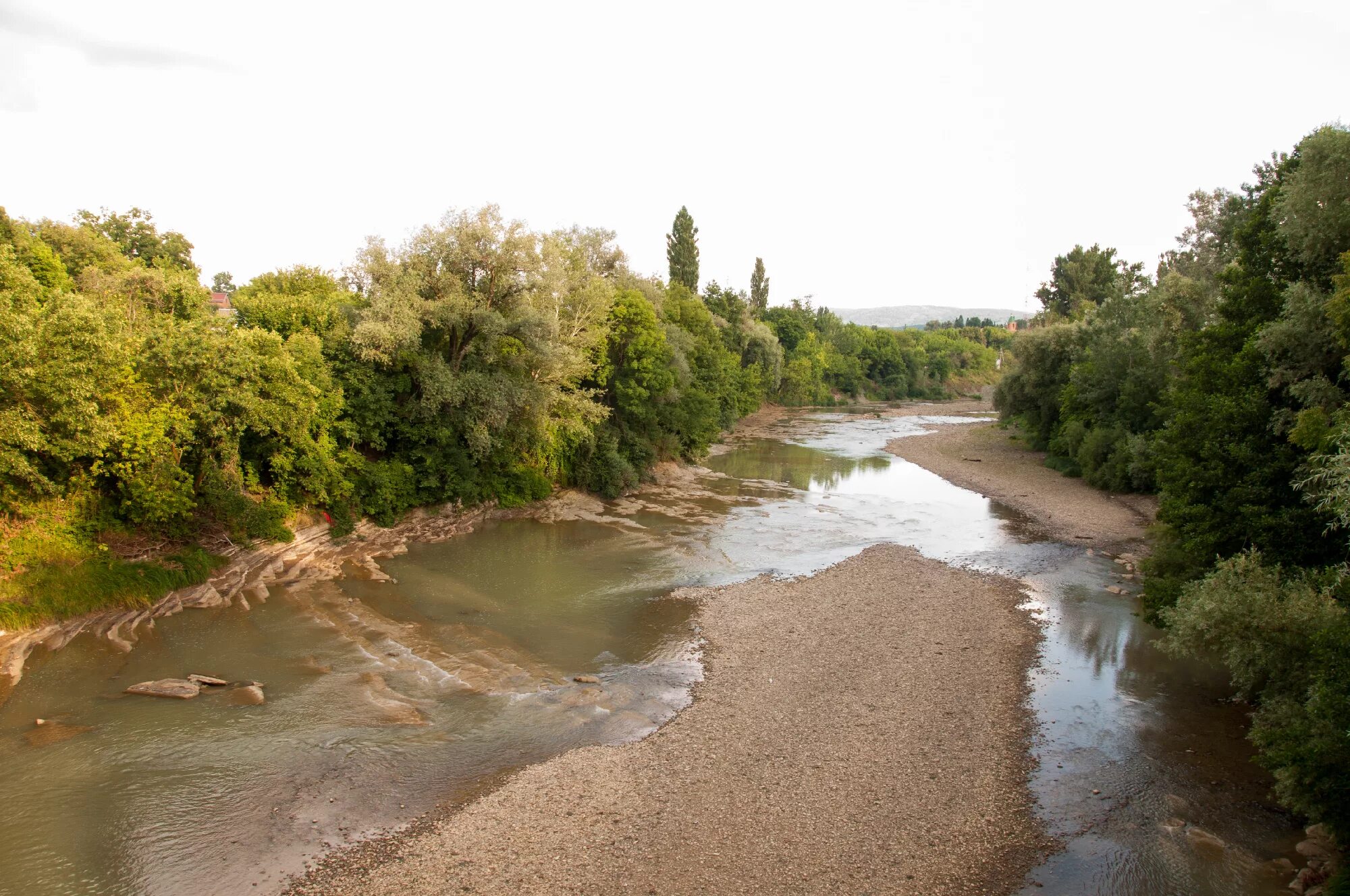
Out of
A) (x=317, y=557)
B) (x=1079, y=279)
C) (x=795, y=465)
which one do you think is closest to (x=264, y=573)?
(x=317, y=557)

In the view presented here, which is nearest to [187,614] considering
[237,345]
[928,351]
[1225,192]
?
[237,345]

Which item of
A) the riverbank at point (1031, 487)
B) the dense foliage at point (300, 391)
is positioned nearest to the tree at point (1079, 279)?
the riverbank at point (1031, 487)

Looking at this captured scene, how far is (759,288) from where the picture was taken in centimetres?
10669

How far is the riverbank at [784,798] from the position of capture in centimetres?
1084

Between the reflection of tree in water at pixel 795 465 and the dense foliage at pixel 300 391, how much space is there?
3688 mm

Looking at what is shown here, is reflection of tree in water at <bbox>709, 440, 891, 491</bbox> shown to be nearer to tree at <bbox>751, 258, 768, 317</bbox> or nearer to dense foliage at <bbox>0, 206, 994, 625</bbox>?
dense foliage at <bbox>0, 206, 994, 625</bbox>

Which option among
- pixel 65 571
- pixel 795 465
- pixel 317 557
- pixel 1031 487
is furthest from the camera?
pixel 795 465

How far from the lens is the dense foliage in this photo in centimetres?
1889

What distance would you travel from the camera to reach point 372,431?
2986 centimetres

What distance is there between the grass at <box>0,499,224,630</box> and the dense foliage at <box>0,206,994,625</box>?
5 centimetres

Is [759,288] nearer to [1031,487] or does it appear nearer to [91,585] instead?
[1031,487]

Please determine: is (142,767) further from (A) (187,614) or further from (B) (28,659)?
(A) (187,614)

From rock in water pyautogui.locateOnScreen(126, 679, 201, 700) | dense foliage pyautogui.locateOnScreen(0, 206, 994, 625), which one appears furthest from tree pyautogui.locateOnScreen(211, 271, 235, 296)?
rock in water pyautogui.locateOnScreen(126, 679, 201, 700)

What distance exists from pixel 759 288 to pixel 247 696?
97115 millimetres
